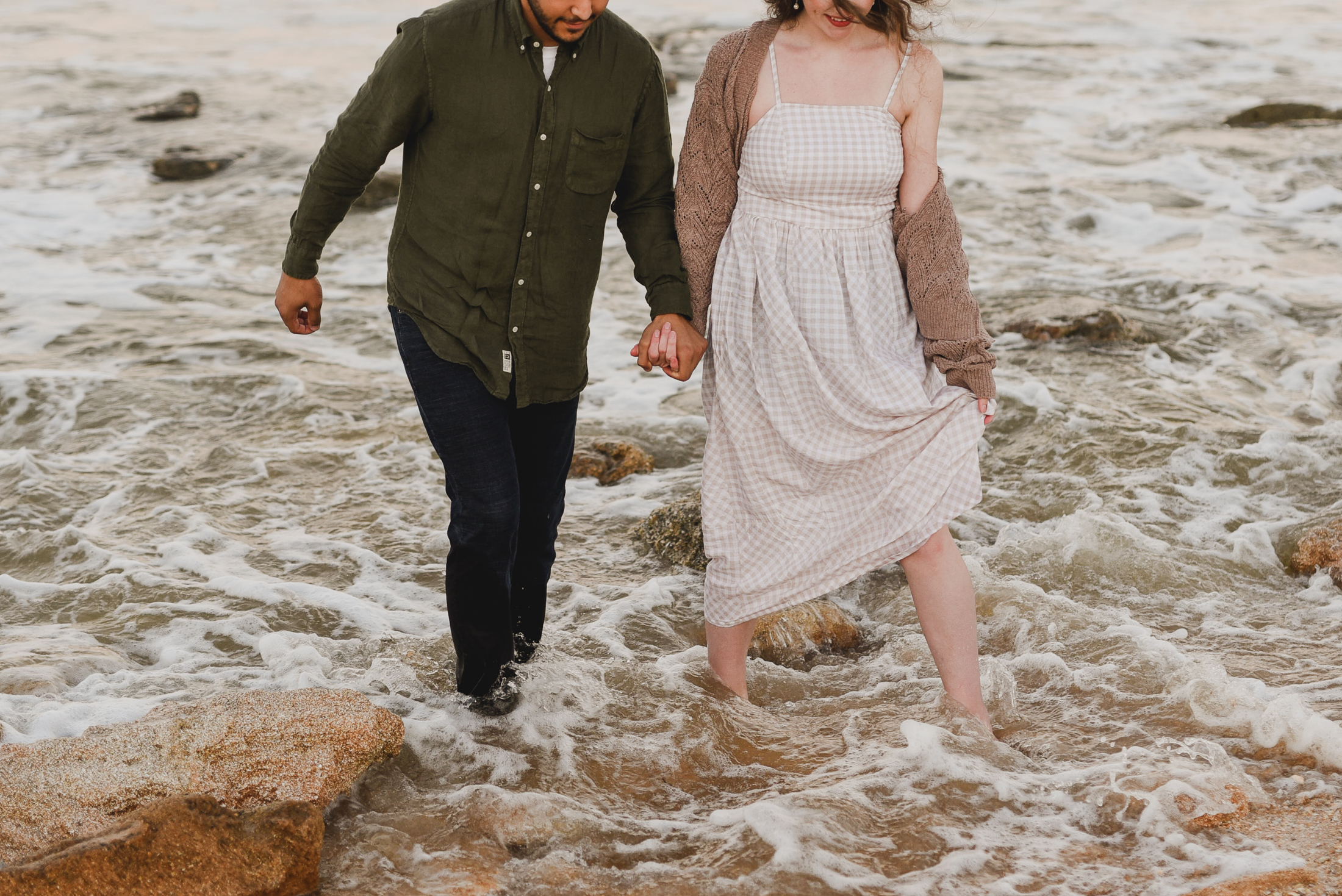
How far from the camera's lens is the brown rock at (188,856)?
8.02 ft

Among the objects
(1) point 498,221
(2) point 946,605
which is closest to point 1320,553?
(2) point 946,605

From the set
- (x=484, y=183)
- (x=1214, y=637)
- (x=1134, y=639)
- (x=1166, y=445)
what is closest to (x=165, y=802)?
(x=484, y=183)

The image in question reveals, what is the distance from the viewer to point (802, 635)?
13.3 ft

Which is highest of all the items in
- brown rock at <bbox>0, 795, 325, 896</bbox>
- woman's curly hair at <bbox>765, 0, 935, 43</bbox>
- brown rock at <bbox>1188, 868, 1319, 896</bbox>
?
woman's curly hair at <bbox>765, 0, 935, 43</bbox>

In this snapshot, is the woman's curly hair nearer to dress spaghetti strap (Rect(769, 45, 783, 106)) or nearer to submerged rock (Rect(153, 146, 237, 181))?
dress spaghetti strap (Rect(769, 45, 783, 106))

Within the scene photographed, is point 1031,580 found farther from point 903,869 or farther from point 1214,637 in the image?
point 903,869

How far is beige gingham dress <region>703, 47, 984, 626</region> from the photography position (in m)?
3.02

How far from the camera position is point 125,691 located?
3.71 metres

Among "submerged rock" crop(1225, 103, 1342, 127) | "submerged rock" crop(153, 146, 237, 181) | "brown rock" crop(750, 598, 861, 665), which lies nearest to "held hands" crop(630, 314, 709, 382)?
"brown rock" crop(750, 598, 861, 665)

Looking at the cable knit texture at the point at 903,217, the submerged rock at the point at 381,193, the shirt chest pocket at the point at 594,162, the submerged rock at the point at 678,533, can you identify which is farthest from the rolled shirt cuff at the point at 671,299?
the submerged rock at the point at 381,193

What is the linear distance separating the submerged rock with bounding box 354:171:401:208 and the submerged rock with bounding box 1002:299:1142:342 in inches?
213

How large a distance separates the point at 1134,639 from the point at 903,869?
4.85 ft

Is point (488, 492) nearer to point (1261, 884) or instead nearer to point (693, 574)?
point (693, 574)

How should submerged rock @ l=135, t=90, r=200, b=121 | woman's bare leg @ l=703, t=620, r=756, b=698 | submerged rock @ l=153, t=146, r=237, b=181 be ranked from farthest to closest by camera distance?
submerged rock @ l=135, t=90, r=200, b=121, submerged rock @ l=153, t=146, r=237, b=181, woman's bare leg @ l=703, t=620, r=756, b=698
